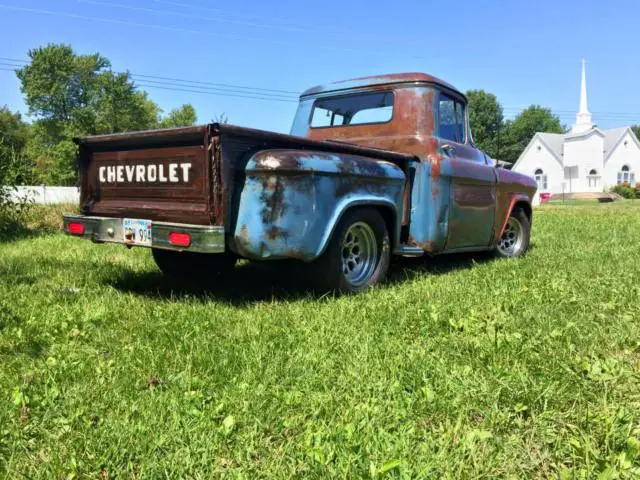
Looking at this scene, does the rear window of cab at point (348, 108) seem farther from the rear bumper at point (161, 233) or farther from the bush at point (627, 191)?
the bush at point (627, 191)

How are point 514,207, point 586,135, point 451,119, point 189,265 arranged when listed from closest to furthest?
1. point 189,265
2. point 451,119
3. point 514,207
4. point 586,135

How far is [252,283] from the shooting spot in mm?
5172

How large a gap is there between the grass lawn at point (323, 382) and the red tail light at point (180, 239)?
0.50m

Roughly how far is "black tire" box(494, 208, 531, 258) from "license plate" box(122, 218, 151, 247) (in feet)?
15.4

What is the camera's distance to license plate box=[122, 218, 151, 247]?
402 cm

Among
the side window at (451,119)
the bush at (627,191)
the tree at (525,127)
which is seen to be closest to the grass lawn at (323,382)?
the side window at (451,119)

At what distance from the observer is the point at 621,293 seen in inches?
168

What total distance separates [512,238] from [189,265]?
169 inches

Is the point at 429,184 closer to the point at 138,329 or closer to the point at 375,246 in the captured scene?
the point at 375,246

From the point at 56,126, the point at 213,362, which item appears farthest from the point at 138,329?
the point at 56,126

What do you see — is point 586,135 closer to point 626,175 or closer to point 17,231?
point 626,175

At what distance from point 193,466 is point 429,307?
2310 mm

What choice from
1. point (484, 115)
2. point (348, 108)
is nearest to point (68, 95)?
point (484, 115)

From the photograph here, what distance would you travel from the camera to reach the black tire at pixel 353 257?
4293 millimetres
